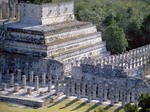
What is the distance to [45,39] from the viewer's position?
2044 inches

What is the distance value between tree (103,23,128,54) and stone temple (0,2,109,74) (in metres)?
2.58

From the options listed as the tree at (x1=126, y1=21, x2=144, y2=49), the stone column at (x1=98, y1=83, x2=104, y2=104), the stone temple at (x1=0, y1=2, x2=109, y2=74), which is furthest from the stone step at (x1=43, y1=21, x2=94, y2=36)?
the tree at (x1=126, y1=21, x2=144, y2=49)

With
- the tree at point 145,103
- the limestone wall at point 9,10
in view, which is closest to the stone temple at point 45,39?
the limestone wall at point 9,10

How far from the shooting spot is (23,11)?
55844mm

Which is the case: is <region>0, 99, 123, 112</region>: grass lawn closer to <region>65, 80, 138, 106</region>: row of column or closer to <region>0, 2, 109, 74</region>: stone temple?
<region>65, 80, 138, 106</region>: row of column

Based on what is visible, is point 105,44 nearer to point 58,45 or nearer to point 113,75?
point 58,45

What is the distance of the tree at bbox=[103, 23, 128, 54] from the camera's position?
59906 millimetres

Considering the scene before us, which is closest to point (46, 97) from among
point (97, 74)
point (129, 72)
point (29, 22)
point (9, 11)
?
point (97, 74)

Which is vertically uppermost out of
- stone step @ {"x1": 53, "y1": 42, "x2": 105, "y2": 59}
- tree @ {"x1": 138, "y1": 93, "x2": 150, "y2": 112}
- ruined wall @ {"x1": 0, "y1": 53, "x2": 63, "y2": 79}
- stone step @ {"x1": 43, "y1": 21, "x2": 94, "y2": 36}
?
stone step @ {"x1": 43, "y1": 21, "x2": 94, "y2": 36}

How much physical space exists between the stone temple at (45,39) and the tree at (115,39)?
2575 millimetres

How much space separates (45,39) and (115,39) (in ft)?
37.7

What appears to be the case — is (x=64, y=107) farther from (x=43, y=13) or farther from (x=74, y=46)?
(x=43, y=13)

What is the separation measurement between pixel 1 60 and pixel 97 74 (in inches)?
451

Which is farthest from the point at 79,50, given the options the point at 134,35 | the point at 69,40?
the point at 134,35
